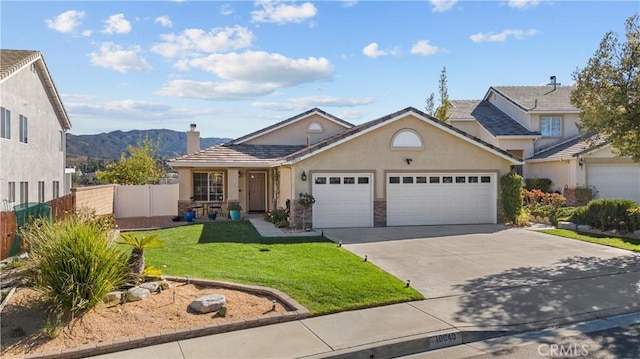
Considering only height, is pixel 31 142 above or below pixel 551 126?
below

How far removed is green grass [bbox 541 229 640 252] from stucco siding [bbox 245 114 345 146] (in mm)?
12220

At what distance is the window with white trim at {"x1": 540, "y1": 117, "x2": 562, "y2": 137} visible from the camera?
2812 cm

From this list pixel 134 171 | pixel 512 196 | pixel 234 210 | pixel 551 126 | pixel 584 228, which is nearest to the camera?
pixel 584 228

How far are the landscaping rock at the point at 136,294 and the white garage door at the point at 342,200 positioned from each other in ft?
32.4

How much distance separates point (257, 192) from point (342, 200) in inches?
304

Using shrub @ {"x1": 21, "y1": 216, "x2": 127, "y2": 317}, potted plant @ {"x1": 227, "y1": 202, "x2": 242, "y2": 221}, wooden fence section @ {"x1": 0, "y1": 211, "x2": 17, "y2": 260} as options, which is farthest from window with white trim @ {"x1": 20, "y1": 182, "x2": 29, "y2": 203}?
shrub @ {"x1": 21, "y1": 216, "x2": 127, "y2": 317}

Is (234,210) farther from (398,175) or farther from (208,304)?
(208,304)

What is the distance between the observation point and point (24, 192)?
19.3 meters

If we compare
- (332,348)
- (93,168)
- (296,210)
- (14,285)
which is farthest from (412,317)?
(93,168)

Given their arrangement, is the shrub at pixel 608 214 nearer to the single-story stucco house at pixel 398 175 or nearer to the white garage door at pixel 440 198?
the single-story stucco house at pixel 398 175

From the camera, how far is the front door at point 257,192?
2391 cm

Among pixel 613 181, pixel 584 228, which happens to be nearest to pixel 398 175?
pixel 584 228

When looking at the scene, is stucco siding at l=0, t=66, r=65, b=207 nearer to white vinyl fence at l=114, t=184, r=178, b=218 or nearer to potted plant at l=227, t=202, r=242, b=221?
white vinyl fence at l=114, t=184, r=178, b=218

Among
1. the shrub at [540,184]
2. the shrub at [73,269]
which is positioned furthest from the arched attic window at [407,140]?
the shrub at [73,269]
